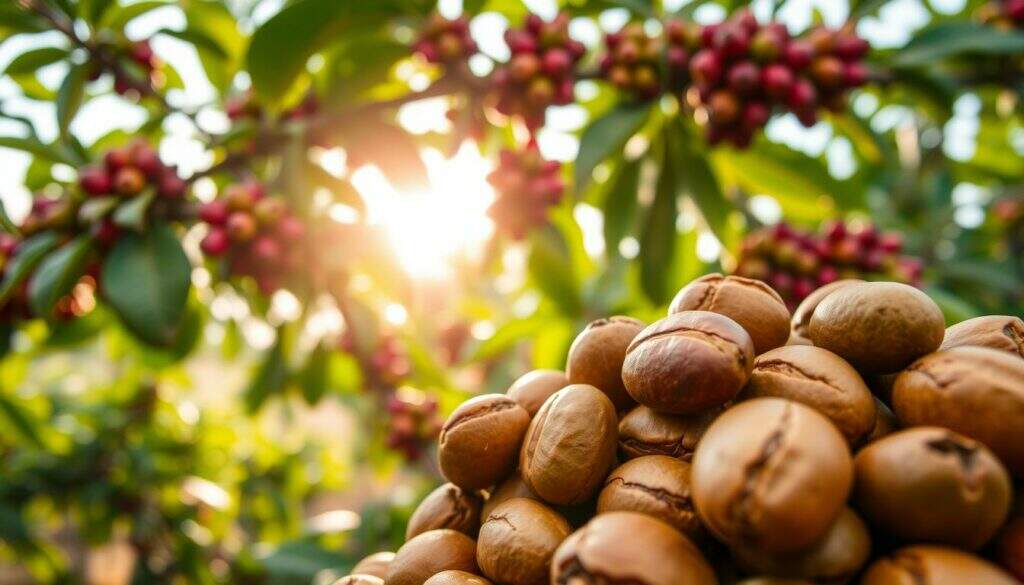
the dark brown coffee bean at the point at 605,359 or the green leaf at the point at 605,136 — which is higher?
the green leaf at the point at 605,136

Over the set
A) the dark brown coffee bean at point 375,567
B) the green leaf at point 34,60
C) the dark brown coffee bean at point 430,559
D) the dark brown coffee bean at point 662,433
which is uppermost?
the green leaf at point 34,60

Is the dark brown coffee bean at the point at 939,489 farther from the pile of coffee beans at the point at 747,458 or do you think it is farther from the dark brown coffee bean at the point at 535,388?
the dark brown coffee bean at the point at 535,388

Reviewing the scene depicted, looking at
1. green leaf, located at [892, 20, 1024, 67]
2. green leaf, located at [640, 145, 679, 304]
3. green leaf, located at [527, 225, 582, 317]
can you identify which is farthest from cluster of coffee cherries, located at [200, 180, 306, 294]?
green leaf, located at [892, 20, 1024, 67]

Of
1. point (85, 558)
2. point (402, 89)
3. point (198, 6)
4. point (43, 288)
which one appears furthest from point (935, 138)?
point (85, 558)

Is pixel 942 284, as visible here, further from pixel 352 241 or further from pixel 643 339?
pixel 643 339

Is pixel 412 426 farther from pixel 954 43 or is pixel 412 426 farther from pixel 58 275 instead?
pixel 954 43

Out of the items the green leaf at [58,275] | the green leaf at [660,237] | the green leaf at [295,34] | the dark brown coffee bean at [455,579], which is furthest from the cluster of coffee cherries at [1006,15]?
the green leaf at [58,275]
